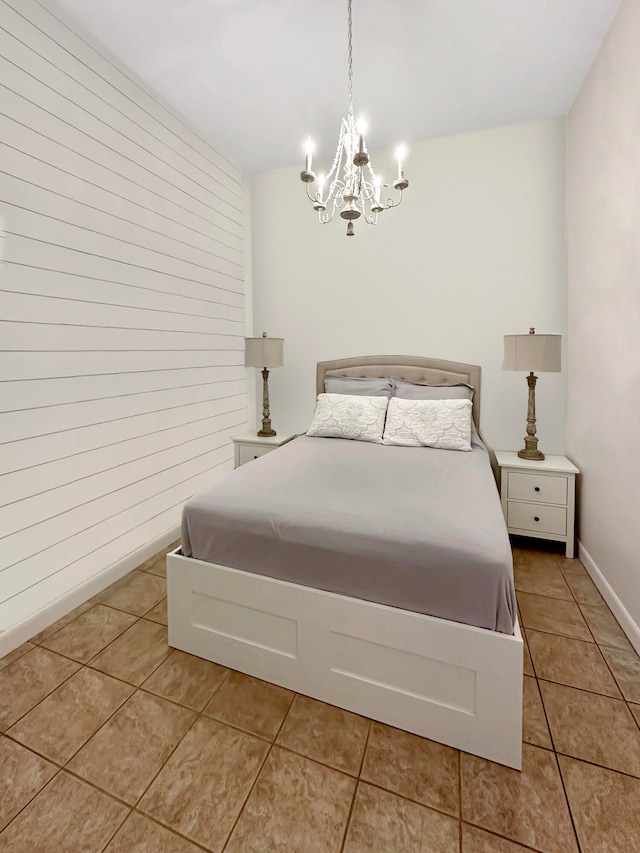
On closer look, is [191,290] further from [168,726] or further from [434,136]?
[168,726]

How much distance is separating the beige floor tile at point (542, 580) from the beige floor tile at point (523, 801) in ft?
3.37

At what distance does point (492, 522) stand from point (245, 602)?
996 millimetres

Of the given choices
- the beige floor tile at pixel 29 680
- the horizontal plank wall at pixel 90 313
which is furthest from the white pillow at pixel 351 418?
the beige floor tile at pixel 29 680

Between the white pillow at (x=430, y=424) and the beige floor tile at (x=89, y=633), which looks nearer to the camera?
the beige floor tile at (x=89, y=633)

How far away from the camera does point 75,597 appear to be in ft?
6.93

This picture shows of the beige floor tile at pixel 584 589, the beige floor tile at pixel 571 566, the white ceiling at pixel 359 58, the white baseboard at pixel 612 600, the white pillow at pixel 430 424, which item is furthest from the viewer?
the white pillow at pixel 430 424

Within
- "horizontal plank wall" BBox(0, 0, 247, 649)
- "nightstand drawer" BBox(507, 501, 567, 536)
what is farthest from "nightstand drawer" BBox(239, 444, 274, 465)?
"nightstand drawer" BBox(507, 501, 567, 536)

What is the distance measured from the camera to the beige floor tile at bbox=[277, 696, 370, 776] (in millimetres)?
1312

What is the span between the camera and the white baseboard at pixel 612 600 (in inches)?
70.5

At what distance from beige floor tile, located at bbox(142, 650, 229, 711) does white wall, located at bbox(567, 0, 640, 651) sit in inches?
71.0

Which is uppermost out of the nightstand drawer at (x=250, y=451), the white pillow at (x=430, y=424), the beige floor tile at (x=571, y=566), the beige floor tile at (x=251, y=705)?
the white pillow at (x=430, y=424)

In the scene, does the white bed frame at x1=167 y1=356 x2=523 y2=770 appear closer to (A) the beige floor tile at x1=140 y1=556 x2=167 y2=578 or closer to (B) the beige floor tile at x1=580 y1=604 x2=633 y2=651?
(A) the beige floor tile at x1=140 y1=556 x2=167 y2=578

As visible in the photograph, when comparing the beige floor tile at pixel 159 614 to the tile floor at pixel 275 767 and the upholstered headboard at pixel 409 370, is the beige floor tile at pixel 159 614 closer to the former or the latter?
the tile floor at pixel 275 767

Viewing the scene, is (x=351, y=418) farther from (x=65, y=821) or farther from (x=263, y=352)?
(x=65, y=821)
